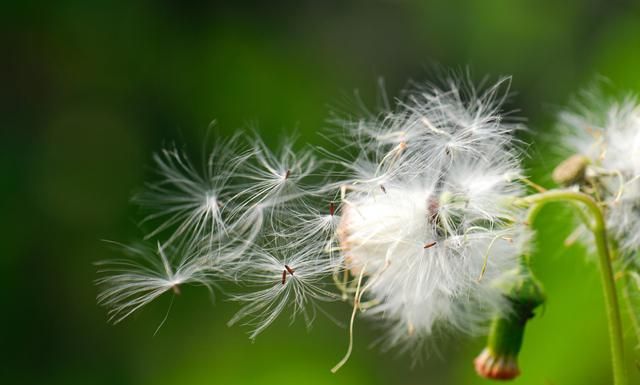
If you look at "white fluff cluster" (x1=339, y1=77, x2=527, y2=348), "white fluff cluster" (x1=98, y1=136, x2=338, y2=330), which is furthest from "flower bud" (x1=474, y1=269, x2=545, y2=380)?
"white fluff cluster" (x1=98, y1=136, x2=338, y2=330)

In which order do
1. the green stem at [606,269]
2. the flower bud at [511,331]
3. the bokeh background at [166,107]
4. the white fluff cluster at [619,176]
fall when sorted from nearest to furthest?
1. the green stem at [606,269]
2. the flower bud at [511,331]
3. the white fluff cluster at [619,176]
4. the bokeh background at [166,107]

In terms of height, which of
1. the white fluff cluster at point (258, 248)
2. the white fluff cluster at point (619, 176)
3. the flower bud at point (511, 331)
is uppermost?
the white fluff cluster at point (258, 248)

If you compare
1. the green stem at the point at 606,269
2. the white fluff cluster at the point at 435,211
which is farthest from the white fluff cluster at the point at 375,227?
the green stem at the point at 606,269

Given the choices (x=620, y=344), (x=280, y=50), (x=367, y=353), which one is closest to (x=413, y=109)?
(x=620, y=344)

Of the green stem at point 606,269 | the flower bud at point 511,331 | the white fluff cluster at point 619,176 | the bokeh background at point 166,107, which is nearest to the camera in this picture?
the green stem at point 606,269

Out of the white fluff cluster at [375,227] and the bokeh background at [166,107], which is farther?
the bokeh background at [166,107]

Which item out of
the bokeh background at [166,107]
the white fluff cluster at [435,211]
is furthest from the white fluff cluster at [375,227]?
the bokeh background at [166,107]

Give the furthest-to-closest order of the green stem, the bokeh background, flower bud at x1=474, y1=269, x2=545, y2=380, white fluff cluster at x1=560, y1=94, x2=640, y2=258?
the bokeh background → white fluff cluster at x1=560, y1=94, x2=640, y2=258 → flower bud at x1=474, y1=269, x2=545, y2=380 → the green stem

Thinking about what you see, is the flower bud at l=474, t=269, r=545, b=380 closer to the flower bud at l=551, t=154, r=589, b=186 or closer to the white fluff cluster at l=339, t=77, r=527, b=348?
the white fluff cluster at l=339, t=77, r=527, b=348

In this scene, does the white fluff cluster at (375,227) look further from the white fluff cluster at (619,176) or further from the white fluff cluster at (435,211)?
the white fluff cluster at (619,176)

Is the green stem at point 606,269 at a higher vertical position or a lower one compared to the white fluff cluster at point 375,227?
lower
